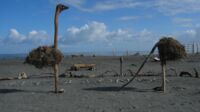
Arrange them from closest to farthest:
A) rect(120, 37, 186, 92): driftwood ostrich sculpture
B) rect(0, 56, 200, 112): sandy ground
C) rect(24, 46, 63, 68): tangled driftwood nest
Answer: rect(0, 56, 200, 112): sandy ground < rect(24, 46, 63, 68): tangled driftwood nest < rect(120, 37, 186, 92): driftwood ostrich sculpture

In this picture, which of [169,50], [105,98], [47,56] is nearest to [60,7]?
[47,56]

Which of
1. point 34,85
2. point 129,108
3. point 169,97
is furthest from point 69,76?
point 129,108

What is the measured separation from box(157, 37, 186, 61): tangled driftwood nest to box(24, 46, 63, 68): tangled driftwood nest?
166 inches

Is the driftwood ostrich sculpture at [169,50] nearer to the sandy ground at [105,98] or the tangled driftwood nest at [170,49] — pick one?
the tangled driftwood nest at [170,49]

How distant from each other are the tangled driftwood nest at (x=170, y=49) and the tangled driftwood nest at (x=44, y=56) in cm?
422

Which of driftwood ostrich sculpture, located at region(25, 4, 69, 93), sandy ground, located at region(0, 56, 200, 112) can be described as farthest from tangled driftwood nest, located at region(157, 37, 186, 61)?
driftwood ostrich sculpture, located at region(25, 4, 69, 93)

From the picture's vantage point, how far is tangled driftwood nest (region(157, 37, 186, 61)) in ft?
56.0

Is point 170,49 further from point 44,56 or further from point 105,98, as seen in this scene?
point 44,56

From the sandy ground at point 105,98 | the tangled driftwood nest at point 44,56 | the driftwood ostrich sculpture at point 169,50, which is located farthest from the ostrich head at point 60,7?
the driftwood ostrich sculpture at point 169,50

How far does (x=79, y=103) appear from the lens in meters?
14.2

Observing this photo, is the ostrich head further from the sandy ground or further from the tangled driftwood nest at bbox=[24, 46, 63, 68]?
the sandy ground

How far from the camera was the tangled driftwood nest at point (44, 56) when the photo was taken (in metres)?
16.7

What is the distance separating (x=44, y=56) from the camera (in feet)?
54.8

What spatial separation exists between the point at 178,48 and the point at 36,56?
19.3 feet
